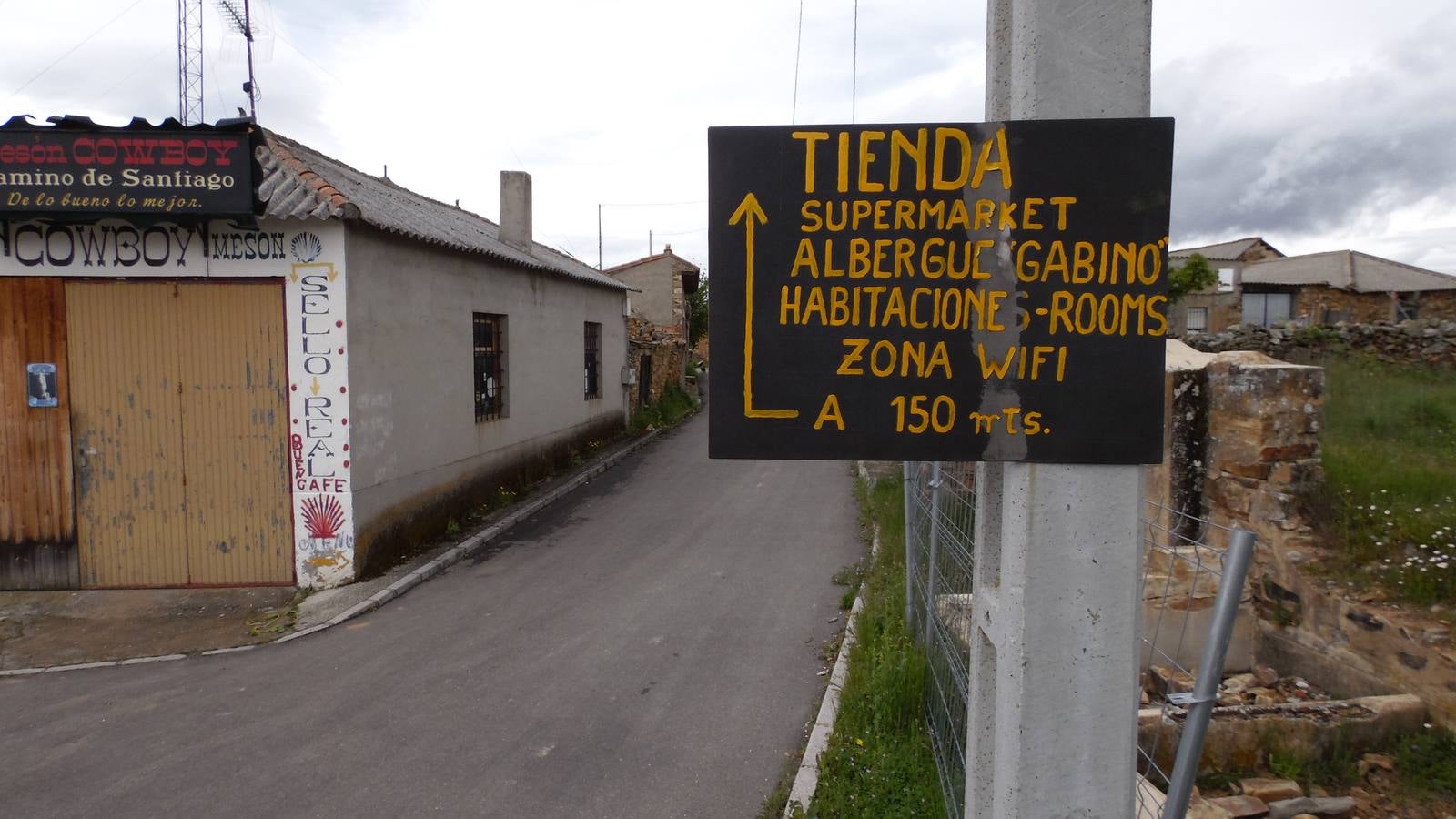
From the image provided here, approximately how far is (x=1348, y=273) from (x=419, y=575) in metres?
27.6

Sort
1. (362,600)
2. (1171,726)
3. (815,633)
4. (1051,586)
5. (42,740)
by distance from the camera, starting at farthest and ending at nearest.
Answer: (362,600)
(815,633)
(42,740)
(1171,726)
(1051,586)

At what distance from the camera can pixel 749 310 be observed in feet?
Result: 6.72

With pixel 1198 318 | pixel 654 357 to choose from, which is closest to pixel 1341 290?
pixel 1198 318

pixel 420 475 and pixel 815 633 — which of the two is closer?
pixel 815 633

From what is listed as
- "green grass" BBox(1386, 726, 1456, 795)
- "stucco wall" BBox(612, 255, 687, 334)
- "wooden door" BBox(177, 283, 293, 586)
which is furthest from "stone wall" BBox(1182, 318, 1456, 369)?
"stucco wall" BBox(612, 255, 687, 334)

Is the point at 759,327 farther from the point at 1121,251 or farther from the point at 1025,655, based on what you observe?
Result: the point at 1025,655

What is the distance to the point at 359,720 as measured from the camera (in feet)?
16.7

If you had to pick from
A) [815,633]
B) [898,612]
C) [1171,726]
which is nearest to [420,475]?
[815,633]

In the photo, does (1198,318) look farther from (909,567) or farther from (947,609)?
(947,609)

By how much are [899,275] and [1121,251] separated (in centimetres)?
54

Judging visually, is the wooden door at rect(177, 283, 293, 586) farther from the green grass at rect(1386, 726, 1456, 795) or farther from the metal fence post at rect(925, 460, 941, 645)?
the green grass at rect(1386, 726, 1456, 795)

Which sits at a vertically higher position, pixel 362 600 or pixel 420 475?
pixel 420 475

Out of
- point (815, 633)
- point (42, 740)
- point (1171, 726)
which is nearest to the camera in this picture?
point (1171, 726)

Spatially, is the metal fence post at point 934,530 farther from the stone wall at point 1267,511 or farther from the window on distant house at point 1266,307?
the window on distant house at point 1266,307
